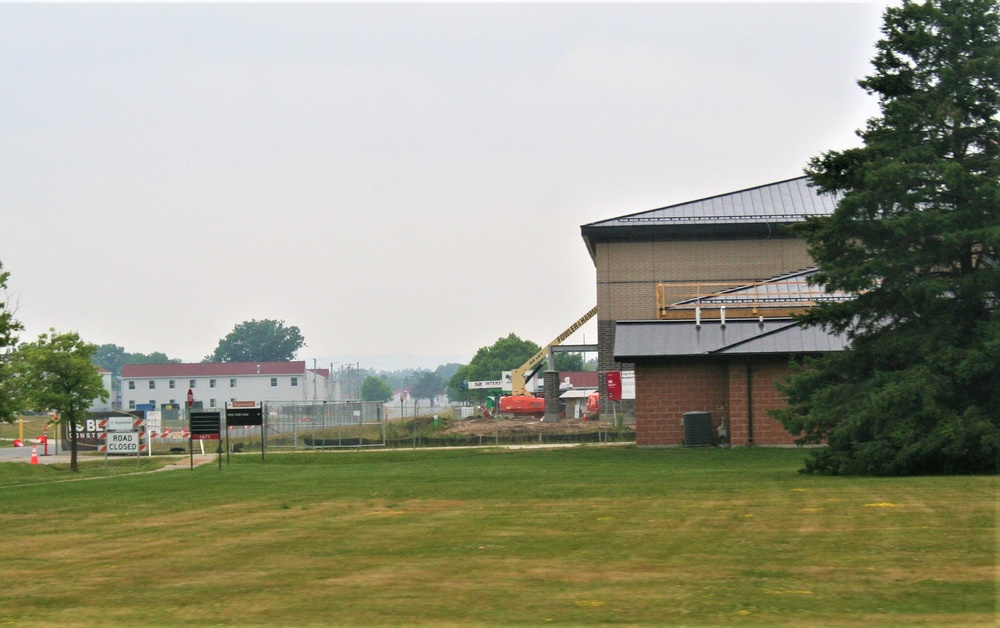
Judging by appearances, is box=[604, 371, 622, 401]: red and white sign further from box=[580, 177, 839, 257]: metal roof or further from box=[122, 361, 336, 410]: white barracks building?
box=[122, 361, 336, 410]: white barracks building

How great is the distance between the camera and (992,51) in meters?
21.4

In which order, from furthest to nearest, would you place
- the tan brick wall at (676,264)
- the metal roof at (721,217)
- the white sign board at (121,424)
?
the tan brick wall at (676,264) → the metal roof at (721,217) → the white sign board at (121,424)

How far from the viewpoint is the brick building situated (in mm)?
34375

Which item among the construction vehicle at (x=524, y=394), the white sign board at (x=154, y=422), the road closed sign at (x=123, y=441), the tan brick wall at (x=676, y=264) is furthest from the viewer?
the construction vehicle at (x=524, y=394)

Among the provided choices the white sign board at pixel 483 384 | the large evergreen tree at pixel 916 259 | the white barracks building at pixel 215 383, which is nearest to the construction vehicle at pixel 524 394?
the white sign board at pixel 483 384

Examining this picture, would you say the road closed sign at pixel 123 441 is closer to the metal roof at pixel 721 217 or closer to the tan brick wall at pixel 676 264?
the metal roof at pixel 721 217

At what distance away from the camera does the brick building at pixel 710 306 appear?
1353 inches

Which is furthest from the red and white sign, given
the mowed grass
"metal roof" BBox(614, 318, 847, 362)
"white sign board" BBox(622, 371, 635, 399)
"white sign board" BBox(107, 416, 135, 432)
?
the mowed grass

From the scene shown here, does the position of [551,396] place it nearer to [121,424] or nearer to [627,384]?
[627,384]

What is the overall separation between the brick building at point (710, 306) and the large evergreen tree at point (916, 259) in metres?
2.94

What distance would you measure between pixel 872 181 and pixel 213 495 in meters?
13.1

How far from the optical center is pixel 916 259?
68.5 ft

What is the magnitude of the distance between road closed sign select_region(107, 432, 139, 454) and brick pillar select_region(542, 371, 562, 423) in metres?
30.4

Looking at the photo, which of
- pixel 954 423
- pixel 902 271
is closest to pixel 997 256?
pixel 902 271
